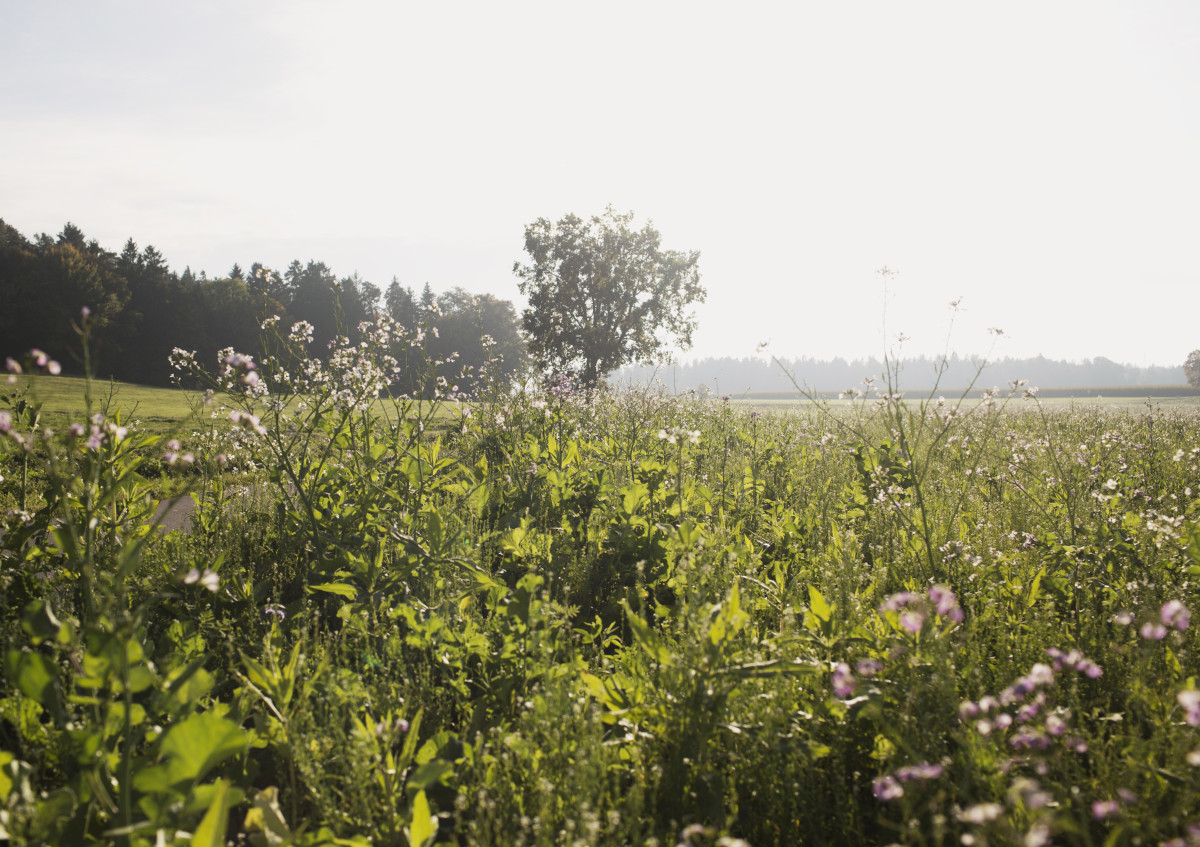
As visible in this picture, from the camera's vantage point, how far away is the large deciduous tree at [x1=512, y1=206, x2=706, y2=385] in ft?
101

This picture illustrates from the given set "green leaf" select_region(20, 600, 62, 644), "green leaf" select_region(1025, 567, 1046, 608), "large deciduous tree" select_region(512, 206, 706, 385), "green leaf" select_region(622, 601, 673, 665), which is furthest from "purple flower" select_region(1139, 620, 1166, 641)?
"large deciduous tree" select_region(512, 206, 706, 385)

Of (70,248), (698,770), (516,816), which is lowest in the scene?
(516,816)

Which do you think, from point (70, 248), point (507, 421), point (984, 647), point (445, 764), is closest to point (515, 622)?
point (445, 764)

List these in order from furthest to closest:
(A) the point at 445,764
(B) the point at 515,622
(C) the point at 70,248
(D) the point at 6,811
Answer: (C) the point at 70,248, (B) the point at 515,622, (A) the point at 445,764, (D) the point at 6,811

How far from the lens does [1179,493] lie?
488cm

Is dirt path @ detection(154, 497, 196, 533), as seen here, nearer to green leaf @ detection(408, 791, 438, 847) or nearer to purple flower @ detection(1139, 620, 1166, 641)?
green leaf @ detection(408, 791, 438, 847)

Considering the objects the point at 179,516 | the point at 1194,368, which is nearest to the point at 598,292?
the point at 179,516

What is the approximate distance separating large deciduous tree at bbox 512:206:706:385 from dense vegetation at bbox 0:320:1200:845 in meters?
27.0

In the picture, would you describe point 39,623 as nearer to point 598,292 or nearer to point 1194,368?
point 598,292

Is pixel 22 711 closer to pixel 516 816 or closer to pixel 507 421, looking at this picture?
pixel 516 816

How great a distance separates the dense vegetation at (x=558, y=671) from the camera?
1.43m

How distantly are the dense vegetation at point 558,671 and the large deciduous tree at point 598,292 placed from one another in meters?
27.0

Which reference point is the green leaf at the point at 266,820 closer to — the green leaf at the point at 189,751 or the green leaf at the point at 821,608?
the green leaf at the point at 189,751

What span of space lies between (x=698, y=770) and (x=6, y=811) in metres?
1.70
